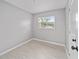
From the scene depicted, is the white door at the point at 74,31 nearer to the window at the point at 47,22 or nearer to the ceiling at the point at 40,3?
the ceiling at the point at 40,3

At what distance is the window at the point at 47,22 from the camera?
13.3ft

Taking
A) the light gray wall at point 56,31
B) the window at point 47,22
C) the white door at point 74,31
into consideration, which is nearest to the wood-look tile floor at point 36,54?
the light gray wall at point 56,31

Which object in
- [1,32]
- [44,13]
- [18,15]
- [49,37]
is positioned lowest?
[49,37]

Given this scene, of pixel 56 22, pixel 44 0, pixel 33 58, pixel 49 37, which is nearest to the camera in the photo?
pixel 33 58

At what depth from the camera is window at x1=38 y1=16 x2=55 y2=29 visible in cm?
404

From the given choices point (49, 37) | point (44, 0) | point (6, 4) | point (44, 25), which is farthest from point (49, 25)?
point (6, 4)

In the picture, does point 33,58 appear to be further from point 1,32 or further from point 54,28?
point 54,28

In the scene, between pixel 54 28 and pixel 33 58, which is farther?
pixel 54 28

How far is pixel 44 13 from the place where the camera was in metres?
4.35

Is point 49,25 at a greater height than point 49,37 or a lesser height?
greater

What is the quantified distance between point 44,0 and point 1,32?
7.64 ft

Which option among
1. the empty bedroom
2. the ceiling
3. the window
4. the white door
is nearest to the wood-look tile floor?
the empty bedroom

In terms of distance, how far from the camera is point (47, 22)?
169 inches

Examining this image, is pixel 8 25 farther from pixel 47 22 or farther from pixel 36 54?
pixel 47 22
